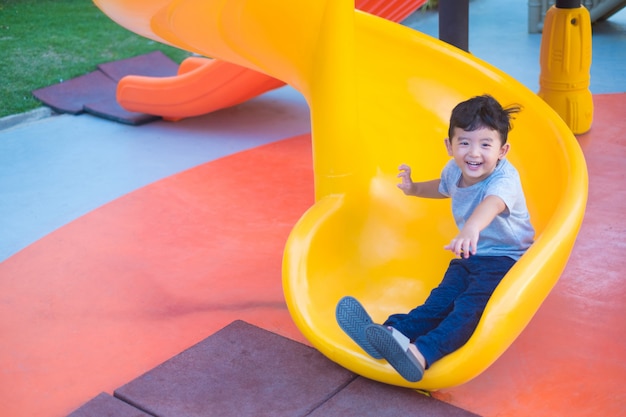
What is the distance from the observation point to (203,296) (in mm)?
2613

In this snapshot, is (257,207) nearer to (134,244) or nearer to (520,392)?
(134,244)

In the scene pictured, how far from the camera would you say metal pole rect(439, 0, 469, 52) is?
150 inches

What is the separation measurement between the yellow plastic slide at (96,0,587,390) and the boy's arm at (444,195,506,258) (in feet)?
0.44

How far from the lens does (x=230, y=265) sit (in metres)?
2.81

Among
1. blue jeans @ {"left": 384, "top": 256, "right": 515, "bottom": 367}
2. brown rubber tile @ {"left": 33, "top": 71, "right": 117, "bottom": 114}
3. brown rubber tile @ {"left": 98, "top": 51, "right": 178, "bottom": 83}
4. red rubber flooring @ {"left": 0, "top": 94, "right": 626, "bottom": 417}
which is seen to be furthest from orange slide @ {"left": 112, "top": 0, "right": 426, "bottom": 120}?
blue jeans @ {"left": 384, "top": 256, "right": 515, "bottom": 367}

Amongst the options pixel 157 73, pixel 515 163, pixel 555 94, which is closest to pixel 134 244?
pixel 515 163

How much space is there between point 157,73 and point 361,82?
125 inches

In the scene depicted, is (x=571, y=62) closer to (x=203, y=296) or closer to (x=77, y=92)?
(x=203, y=296)

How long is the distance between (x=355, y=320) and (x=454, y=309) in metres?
0.28

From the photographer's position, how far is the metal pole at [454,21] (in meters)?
3.80

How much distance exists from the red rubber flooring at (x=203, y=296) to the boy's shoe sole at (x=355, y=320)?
0.96ft

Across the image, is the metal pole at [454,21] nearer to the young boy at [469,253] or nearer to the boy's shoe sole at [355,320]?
the young boy at [469,253]

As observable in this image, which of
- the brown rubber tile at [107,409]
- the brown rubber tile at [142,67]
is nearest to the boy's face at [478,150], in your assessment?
the brown rubber tile at [107,409]

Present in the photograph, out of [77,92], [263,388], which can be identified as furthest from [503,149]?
[77,92]
